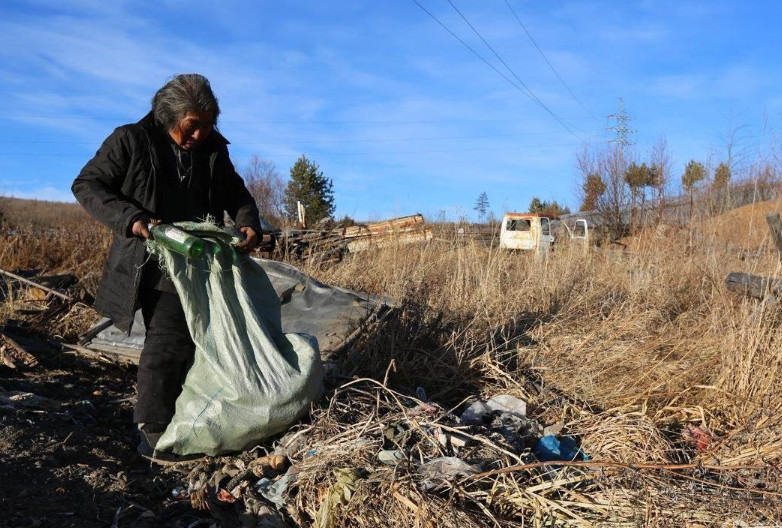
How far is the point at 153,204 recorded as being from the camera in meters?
2.60

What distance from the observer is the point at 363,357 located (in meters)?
3.42

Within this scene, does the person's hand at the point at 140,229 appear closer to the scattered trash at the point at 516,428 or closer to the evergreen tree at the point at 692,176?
the scattered trash at the point at 516,428

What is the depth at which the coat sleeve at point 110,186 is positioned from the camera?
7.84ft

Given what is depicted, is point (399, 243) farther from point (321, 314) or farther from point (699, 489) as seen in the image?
point (699, 489)

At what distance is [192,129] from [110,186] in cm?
40

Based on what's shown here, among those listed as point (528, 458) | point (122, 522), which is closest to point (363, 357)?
point (528, 458)

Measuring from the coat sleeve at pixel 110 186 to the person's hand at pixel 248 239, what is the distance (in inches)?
16.0

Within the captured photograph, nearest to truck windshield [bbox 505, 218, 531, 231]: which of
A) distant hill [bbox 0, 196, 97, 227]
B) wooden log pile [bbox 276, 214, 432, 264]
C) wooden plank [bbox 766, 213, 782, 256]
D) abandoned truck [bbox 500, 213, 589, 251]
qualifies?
abandoned truck [bbox 500, 213, 589, 251]

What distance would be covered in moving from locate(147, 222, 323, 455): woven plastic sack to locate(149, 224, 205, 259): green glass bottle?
47 mm

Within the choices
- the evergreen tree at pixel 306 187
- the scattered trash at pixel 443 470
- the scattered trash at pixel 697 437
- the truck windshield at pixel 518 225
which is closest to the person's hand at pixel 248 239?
the scattered trash at pixel 443 470

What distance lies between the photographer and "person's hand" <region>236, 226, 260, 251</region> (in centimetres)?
267

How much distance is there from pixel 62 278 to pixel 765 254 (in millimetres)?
6177

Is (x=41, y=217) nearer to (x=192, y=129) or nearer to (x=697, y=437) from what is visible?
(x=192, y=129)

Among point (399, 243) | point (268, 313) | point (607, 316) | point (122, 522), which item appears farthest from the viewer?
point (399, 243)
